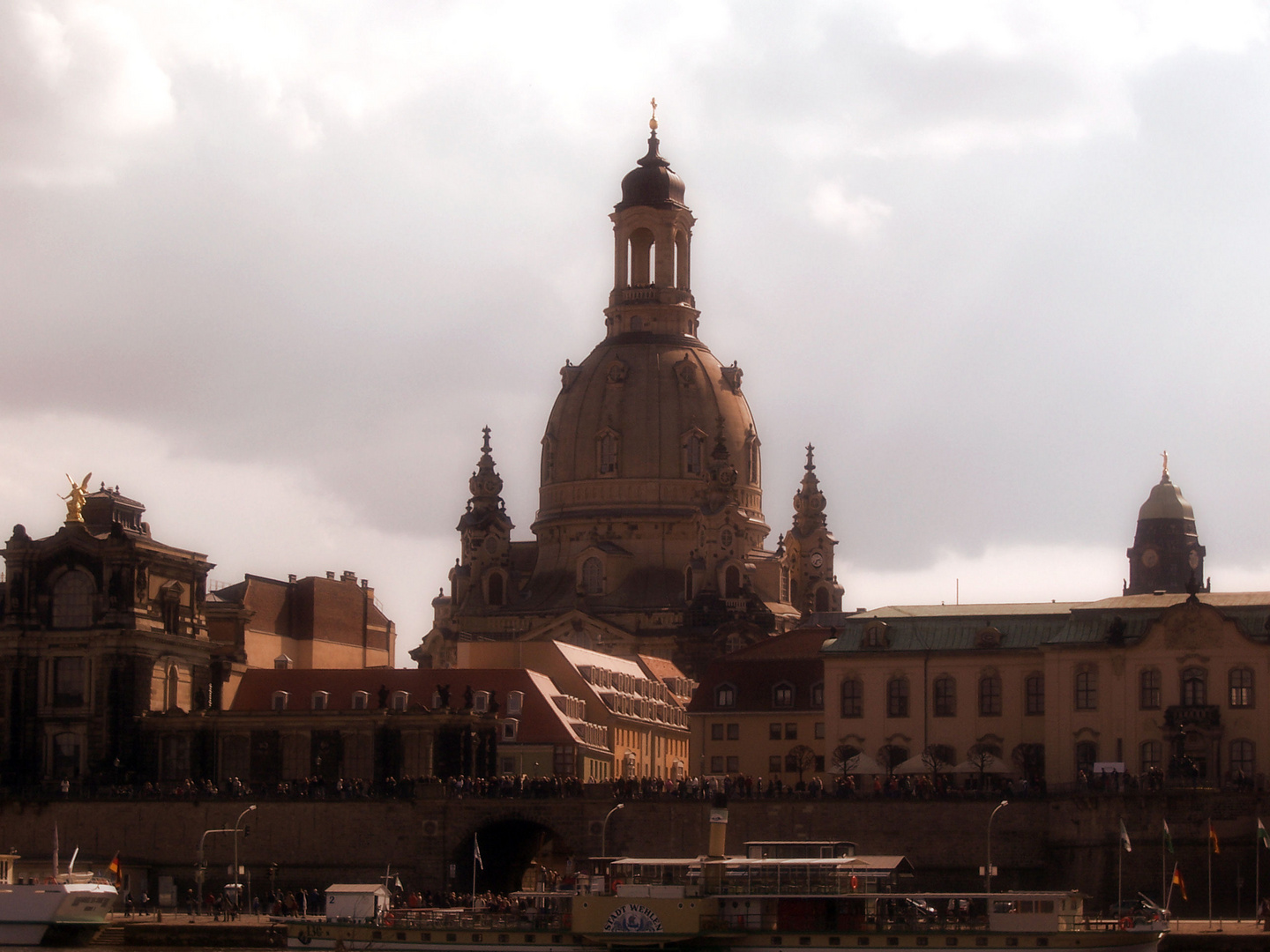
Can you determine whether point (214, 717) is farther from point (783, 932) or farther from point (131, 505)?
point (783, 932)

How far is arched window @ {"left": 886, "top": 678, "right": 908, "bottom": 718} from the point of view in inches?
5005

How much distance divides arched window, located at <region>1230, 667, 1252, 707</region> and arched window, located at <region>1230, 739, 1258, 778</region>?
156cm

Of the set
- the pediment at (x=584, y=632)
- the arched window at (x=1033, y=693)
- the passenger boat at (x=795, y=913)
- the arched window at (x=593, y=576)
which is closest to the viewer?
the passenger boat at (x=795, y=913)

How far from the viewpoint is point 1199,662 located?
119875 millimetres

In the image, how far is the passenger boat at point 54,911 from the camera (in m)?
111

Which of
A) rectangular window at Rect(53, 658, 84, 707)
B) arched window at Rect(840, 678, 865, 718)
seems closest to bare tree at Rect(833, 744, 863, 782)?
arched window at Rect(840, 678, 865, 718)

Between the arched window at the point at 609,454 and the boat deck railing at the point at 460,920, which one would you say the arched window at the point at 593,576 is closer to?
the arched window at the point at 609,454

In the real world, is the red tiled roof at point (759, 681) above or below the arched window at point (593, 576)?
below

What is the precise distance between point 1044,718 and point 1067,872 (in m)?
10.1

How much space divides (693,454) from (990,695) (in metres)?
71.7

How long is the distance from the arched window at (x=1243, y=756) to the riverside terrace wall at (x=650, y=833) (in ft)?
19.8

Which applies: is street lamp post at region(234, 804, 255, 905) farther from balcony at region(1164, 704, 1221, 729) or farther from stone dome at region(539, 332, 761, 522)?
stone dome at region(539, 332, 761, 522)

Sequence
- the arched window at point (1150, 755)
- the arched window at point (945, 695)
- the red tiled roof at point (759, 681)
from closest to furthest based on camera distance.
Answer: the arched window at point (1150, 755), the arched window at point (945, 695), the red tiled roof at point (759, 681)

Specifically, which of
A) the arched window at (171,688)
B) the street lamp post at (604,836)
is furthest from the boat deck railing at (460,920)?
the arched window at (171,688)
